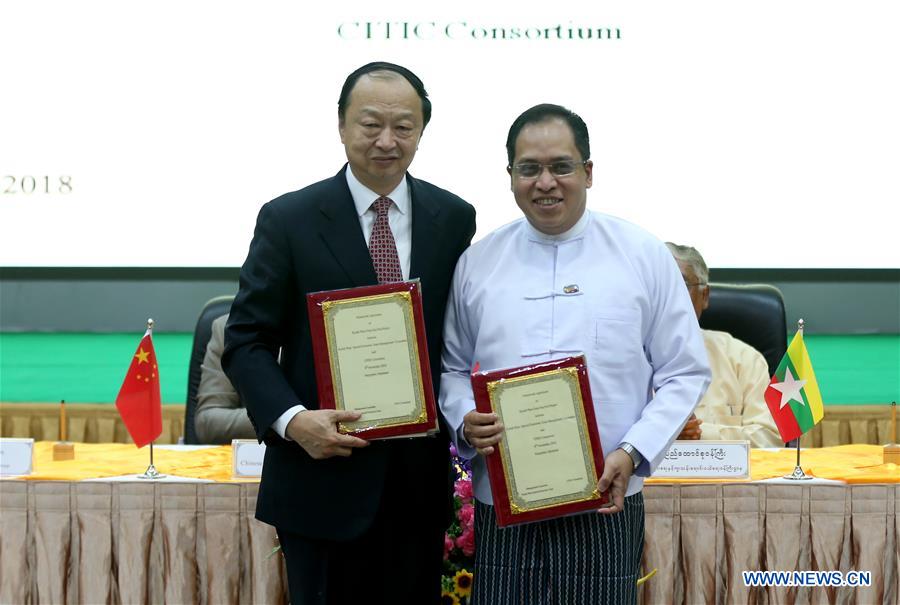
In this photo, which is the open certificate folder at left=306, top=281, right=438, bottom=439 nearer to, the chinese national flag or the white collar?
the white collar

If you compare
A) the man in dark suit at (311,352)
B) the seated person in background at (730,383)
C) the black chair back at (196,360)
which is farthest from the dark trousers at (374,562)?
the black chair back at (196,360)

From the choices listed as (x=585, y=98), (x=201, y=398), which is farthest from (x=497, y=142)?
(x=201, y=398)

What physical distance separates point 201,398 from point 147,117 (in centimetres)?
157

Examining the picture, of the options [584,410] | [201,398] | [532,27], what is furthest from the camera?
[532,27]

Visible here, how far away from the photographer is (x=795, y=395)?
8.93ft

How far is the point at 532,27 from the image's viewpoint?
172 inches

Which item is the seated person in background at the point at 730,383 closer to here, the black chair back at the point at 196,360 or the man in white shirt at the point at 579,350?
the man in white shirt at the point at 579,350

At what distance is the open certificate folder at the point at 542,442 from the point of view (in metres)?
1.73

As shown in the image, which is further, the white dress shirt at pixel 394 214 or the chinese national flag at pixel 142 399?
the chinese national flag at pixel 142 399

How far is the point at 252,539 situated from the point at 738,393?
5.48 feet

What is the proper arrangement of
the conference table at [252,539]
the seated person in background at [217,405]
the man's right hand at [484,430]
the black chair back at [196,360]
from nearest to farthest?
the man's right hand at [484,430], the conference table at [252,539], the seated person in background at [217,405], the black chair back at [196,360]

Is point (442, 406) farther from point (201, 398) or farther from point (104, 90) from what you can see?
point (104, 90)

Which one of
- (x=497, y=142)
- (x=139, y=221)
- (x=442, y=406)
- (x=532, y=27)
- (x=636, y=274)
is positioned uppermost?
(x=532, y=27)

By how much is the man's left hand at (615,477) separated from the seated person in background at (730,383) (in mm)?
1505
